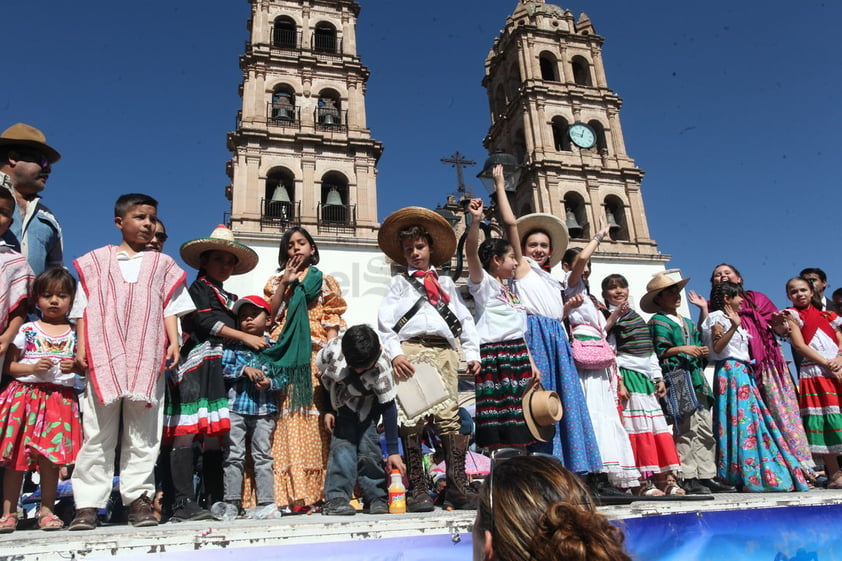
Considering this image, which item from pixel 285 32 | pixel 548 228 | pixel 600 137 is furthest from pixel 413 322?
pixel 600 137

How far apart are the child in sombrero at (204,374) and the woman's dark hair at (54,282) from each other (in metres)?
0.62

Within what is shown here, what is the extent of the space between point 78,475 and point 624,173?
24.7 m

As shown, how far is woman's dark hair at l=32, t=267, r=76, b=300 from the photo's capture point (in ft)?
9.73

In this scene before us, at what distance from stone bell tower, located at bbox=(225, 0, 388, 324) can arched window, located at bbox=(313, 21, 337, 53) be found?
4cm

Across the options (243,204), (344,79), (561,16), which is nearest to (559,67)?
(561,16)

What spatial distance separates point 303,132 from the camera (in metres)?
20.8

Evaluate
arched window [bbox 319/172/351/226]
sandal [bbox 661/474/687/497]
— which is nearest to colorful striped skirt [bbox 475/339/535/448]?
sandal [bbox 661/474/687/497]

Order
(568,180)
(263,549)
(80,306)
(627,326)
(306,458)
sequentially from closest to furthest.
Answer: (263,549)
(80,306)
(306,458)
(627,326)
(568,180)

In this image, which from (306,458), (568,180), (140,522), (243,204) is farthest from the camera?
(568,180)

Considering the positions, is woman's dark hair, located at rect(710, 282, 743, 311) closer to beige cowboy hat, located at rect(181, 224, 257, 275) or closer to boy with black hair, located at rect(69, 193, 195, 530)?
beige cowboy hat, located at rect(181, 224, 257, 275)

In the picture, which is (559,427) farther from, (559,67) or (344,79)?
(559,67)

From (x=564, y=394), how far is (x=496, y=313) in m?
0.63

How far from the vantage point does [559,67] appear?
2639 centimetres

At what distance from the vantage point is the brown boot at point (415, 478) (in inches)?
116
